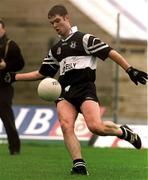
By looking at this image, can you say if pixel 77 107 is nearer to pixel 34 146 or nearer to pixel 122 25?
pixel 34 146

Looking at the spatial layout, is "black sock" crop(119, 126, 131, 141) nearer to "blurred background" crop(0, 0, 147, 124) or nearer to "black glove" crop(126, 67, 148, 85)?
"black glove" crop(126, 67, 148, 85)

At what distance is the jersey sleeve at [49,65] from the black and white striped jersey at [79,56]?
0.29 meters

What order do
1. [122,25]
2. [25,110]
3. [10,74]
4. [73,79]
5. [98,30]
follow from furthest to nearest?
[98,30] < [122,25] < [25,110] < [10,74] < [73,79]

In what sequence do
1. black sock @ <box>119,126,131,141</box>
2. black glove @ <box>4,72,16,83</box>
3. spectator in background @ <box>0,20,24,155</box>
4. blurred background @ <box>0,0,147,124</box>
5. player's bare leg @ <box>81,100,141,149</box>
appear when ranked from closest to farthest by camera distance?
player's bare leg @ <box>81,100,141,149</box>, black sock @ <box>119,126,131,141</box>, black glove @ <box>4,72,16,83</box>, spectator in background @ <box>0,20,24,155</box>, blurred background @ <box>0,0,147,124</box>

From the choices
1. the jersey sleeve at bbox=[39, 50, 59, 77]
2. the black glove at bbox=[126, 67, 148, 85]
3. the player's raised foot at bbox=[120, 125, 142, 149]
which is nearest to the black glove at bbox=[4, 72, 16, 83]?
the jersey sleeve at bbox=[39, 50, 59, 77]

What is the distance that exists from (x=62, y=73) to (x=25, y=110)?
8095 mm

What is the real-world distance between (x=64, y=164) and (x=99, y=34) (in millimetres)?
16541

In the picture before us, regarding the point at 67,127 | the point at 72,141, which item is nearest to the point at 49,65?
the point at 67,127

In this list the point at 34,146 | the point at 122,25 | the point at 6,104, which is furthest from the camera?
the point at 122,25

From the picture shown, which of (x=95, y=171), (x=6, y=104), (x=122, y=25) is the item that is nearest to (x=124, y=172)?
(x=95, y=171)

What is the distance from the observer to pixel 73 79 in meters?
10.9

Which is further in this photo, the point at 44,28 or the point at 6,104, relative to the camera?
the point at 44,28

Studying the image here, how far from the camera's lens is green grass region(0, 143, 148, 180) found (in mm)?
10633

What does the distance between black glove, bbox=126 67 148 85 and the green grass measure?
3.74 ft
